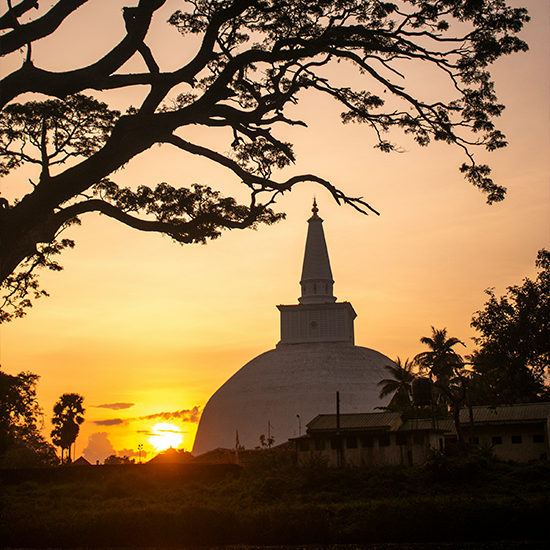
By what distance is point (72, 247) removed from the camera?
19.3 m

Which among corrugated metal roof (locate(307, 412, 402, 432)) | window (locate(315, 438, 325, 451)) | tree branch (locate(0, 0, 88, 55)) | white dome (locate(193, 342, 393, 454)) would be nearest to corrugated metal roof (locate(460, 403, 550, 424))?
corrugated metal roof (locate(307, 412, 402, 432))

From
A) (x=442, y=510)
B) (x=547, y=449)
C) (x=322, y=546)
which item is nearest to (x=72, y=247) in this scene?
(x=322, y=546)

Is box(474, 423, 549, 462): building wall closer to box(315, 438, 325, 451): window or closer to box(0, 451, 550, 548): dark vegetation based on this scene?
box(315, 438, 325, 451): window

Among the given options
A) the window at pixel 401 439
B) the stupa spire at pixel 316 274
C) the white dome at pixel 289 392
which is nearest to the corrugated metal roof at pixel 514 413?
the window at pixel 401 439

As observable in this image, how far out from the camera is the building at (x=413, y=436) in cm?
2922

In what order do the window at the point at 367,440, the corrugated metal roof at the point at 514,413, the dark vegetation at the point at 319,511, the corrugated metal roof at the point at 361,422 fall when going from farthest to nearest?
the corrugated metal roof at the point at 514,413 → the corrugated metal roof at the point at 361,422 → the window at the point at 367,440 → the dark vegetation at the point at 319,511

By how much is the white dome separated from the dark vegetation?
31425mm

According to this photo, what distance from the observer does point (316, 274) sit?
67.4m

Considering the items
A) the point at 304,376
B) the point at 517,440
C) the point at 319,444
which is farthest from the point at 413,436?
the point at 304,376

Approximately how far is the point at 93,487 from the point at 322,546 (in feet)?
53.5

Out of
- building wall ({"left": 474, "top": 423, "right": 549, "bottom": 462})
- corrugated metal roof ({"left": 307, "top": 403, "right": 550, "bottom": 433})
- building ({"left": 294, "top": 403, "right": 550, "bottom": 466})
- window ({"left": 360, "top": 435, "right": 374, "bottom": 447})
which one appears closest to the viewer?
building ({"left": 294, "top": 403, "right": 550, "bottom": 466})

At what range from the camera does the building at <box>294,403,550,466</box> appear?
95.9 ft

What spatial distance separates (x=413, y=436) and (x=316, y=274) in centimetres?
3898

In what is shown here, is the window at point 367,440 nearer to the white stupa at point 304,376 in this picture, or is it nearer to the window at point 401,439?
the window at point 401,439
